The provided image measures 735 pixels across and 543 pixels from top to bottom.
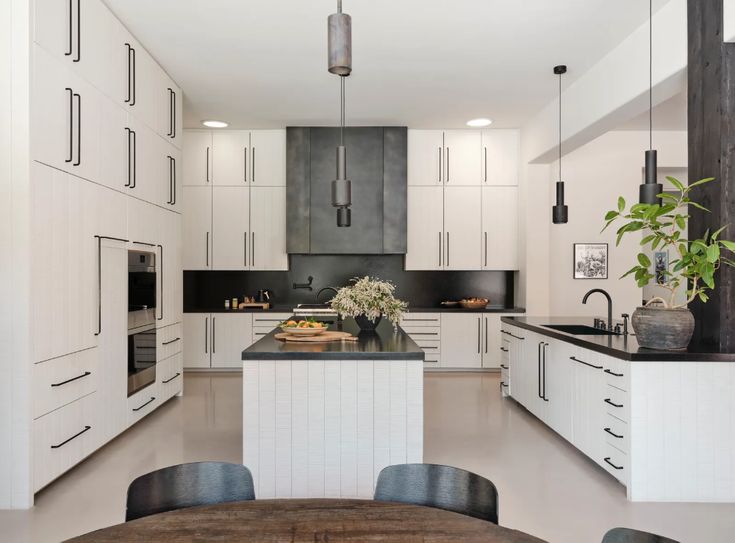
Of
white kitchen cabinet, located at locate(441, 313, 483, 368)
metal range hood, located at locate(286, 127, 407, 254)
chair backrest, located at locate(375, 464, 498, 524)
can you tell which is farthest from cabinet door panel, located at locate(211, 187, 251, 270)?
chair backrest, located at locate(375, 464, 498, 524)

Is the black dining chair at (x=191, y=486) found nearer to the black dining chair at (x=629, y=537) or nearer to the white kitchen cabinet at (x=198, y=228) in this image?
the black dining chair at (x=629, y=537)

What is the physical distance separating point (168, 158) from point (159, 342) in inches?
66.8

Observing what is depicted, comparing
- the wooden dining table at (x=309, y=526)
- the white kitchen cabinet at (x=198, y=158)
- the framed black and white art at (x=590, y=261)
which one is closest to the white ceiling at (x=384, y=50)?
the white kitchen cabinet at (x=198, y=158)

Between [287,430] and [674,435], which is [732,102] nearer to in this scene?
[674,435]

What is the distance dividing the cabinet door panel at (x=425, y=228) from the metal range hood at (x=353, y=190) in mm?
207

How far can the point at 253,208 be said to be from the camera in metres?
7.20

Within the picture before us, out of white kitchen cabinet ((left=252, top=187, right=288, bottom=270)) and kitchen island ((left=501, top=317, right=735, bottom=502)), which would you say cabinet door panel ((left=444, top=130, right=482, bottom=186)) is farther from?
kitchen island ((left=501, top=317, right=735, bottom=502))

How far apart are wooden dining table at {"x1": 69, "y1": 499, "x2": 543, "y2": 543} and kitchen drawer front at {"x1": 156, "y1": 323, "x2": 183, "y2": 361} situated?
3.83 meters

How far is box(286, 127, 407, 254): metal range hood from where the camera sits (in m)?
7.03

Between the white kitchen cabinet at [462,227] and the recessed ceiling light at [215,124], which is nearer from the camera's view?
the recessed ceiling light at [215,124]

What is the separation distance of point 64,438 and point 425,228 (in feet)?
16.2

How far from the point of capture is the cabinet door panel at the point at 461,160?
7.23 metres

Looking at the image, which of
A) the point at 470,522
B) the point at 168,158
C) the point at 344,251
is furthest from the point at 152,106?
the point at 470,522

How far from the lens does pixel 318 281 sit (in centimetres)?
759
